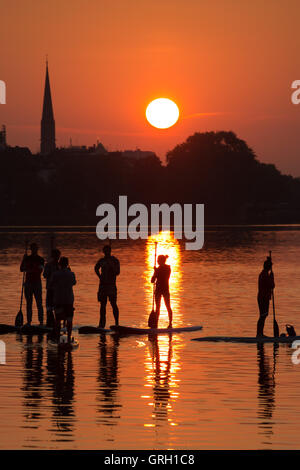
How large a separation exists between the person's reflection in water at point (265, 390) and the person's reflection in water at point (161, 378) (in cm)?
131

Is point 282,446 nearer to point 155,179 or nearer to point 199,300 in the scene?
point 199,300

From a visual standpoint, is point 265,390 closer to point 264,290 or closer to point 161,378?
point 161,378

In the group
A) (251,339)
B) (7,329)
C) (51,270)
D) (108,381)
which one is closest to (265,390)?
(108,381)

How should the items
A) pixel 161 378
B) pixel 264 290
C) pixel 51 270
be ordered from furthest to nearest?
pixel 51 270, pixel 264 290, pixel 161 378

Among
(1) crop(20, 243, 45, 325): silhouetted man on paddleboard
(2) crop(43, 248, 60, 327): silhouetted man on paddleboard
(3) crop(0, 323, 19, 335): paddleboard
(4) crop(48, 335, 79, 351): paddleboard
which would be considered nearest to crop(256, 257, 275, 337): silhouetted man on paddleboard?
(4) crop(48, 335, 79, 351): paddleboard

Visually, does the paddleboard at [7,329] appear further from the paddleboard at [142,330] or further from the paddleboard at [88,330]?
the paddleboard at [142,330]

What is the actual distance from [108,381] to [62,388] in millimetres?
958

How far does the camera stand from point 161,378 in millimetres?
17719

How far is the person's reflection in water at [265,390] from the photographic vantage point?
1438 centimetres

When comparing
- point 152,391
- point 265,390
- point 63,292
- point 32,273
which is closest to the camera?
point 152,391

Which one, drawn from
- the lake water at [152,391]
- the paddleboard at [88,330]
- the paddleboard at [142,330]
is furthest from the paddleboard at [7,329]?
the paddleboard at [142,330]

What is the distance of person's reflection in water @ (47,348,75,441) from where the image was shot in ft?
46.9
